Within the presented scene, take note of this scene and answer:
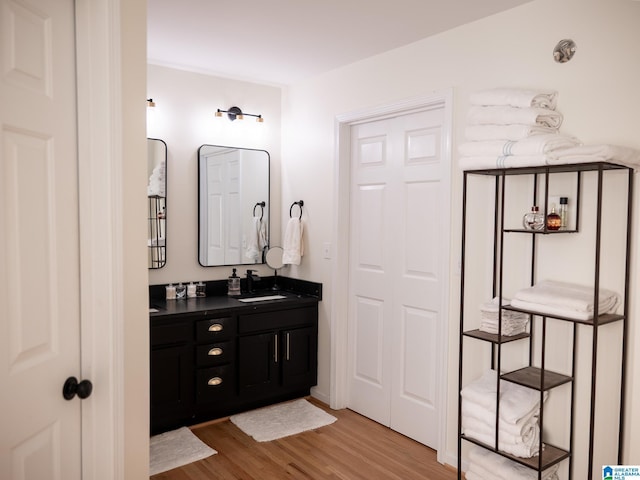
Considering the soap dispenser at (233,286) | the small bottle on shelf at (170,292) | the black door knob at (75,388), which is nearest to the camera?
the black door knob at (75,388)

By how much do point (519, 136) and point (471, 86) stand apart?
0.68 metres

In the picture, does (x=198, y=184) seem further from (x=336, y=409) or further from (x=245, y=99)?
(x=336, y=409)

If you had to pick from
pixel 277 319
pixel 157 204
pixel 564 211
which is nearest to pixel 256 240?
pixel 277 319

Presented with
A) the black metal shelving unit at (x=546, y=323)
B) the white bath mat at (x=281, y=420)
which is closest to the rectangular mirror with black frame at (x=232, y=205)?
the white bath mat at (x=281, y=420)

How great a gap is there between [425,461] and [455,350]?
72cm

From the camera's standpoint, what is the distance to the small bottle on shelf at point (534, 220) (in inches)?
95.7

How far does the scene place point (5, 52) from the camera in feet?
4.20

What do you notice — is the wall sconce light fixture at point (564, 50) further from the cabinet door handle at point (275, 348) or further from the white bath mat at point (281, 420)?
the white bath mat at point (281, 420)

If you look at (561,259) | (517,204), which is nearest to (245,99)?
(517,204)

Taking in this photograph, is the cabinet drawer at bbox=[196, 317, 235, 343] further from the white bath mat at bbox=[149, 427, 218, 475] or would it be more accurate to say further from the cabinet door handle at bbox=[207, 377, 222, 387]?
the white bath mat at bbox=[149, 427, 218, 475]

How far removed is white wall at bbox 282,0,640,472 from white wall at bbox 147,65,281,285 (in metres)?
0.46

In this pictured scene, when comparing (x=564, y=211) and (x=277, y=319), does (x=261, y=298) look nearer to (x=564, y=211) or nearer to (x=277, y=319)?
(x=277, y=319)

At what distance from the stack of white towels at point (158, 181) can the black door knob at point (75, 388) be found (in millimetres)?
2474

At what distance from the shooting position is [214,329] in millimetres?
3594
